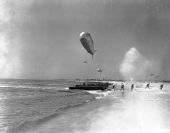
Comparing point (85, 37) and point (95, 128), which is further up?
point (85, 37)

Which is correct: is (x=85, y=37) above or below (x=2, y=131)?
above

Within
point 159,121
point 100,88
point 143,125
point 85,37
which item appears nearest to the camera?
point 143,125

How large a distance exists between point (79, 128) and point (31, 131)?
11.6 ft

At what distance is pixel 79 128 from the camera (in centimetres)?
2072

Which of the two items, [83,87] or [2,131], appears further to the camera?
[83,87]

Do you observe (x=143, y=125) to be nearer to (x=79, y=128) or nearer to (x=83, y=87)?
(x=79, y=128)

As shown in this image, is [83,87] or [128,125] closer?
[128,125]

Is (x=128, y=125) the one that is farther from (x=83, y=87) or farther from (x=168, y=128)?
(x=83, y=87)

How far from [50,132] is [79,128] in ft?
7.69

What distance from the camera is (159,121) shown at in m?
22.2

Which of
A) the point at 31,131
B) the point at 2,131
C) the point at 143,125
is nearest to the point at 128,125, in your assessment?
the point at 143,125

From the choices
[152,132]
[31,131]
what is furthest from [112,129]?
[31,131]

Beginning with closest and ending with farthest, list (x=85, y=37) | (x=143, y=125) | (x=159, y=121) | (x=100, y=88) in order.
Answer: (x=143, y=125)
(x=159, y=121)
(x=85, y=37)
(x=100, y=88)

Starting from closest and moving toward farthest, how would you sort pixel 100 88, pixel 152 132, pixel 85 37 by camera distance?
pixel 152 132 < pixel 85 37 < pixel 100 88
